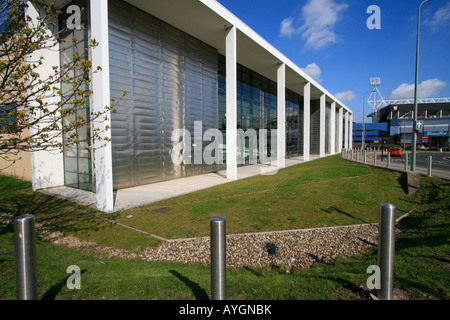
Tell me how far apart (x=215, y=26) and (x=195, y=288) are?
49.7 feet

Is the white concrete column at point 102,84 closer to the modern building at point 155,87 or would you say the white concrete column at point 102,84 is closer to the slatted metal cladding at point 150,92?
the modern building at point 155,87

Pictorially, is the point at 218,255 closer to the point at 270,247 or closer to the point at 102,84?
the point at 270,247

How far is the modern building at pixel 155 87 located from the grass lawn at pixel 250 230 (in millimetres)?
2302

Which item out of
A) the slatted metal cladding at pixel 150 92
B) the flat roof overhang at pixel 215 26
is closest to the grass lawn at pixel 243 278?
the slatted metal cladding at pixel 150 92

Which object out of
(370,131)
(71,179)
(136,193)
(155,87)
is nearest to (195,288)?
(136,193)

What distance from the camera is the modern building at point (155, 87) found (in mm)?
10844

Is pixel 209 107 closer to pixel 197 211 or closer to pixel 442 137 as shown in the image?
pixel 197 211

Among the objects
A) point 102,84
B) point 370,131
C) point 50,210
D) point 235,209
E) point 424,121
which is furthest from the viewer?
point 370,131

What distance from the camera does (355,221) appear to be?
6.78m

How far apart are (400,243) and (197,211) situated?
5658mm

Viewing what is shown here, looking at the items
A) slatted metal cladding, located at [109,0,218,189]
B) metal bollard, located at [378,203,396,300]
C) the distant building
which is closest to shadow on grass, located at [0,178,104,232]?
slatted metal cladding, located at [109,0,218,189]

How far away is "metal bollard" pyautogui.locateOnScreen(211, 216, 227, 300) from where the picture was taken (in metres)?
2.37

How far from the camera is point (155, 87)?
13711mm
